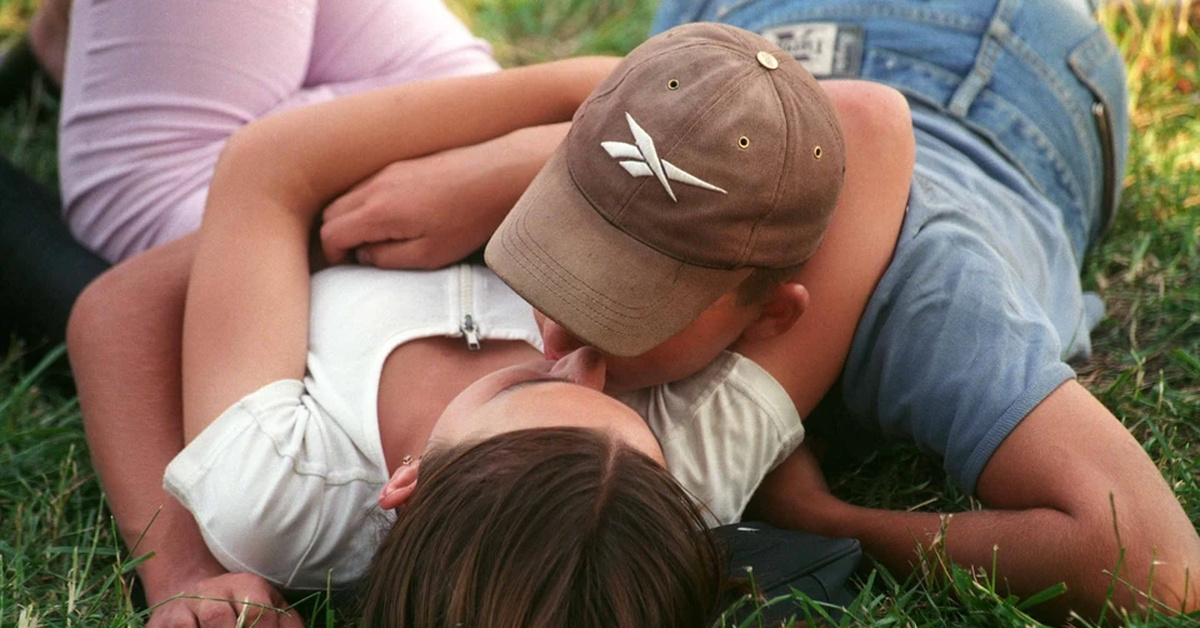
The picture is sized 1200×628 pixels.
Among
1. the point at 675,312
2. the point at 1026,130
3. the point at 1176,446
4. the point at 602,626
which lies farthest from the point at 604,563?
the point at 1026,130

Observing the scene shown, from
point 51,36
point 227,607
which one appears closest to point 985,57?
point 227,607

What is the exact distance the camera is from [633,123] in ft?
5.70

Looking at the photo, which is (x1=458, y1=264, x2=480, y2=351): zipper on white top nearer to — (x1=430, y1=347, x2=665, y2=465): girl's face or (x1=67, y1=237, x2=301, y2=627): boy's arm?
(x1=430, y1=347, x2=665, y2=465): girl's face

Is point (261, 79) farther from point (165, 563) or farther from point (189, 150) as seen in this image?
point (165, 563)

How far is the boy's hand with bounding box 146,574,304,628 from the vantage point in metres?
1.84

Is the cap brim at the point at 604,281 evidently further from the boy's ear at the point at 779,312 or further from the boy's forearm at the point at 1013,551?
the boy's forearm at the point at 1013,551

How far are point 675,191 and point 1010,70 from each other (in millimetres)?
1251

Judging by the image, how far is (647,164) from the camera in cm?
171

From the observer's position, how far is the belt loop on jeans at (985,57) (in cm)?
262

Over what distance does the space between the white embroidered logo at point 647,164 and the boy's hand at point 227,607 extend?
82 cm

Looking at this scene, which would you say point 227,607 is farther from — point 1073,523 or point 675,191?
point 1073,523

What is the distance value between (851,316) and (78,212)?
173cm

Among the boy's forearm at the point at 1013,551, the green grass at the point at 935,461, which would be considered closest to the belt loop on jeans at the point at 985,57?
the green grass at the point at 935,461

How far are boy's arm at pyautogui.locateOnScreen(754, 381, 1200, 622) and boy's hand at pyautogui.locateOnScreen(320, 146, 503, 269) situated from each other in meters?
0.89
